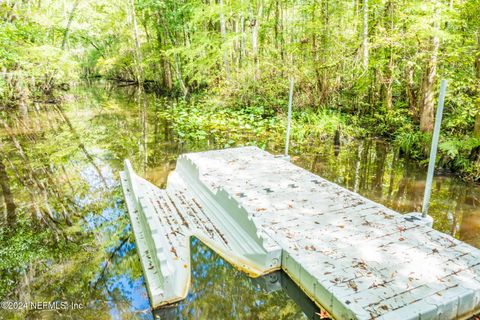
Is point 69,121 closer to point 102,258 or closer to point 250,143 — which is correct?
point 250,143

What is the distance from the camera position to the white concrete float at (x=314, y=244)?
2902mm

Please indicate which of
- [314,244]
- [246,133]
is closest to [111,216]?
[314,244]

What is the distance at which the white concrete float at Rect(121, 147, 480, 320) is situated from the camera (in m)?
2.90

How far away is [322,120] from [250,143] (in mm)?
2458

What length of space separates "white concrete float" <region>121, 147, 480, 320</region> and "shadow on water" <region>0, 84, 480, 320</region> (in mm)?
223

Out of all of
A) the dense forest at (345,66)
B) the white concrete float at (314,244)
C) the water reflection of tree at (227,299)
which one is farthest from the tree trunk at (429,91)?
the water reflection of tree at (227,299)

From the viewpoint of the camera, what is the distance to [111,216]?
5586mm

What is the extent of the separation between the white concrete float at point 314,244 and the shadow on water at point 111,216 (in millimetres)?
223

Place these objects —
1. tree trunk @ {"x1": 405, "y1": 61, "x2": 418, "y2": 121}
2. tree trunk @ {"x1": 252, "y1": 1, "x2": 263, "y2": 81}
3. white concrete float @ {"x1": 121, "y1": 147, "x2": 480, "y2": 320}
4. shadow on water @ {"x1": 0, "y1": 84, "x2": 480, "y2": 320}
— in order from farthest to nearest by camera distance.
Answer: tree trunk @ {"x1": 252, "y1": 1, "x2": 263, "y2": 81}
tree trunk @ {"x1": 405, "y1": 61, "x2": 418, "y2": 121}
shadow on water @ {"x1": 0, "y1": 84, "x2": 480, "y2": 320}
white concrete float @ {"x1": 121, "y1": 147, "x2": 480, "y2": 320}

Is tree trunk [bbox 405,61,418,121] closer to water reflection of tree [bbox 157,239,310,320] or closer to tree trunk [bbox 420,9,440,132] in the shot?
tree trunk [bbox 420,9,440,132]

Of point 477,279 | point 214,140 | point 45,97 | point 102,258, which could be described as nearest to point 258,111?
point 214,140

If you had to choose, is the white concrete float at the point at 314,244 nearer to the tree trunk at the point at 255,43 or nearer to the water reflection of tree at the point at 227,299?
the water reflection of tree at the point at 227,299

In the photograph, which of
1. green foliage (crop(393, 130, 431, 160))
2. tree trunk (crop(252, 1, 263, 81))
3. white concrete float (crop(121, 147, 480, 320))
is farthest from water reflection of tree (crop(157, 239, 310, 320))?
tree trunk (crop(252, 1, 263, 81))

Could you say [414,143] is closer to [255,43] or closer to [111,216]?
[255,43]
